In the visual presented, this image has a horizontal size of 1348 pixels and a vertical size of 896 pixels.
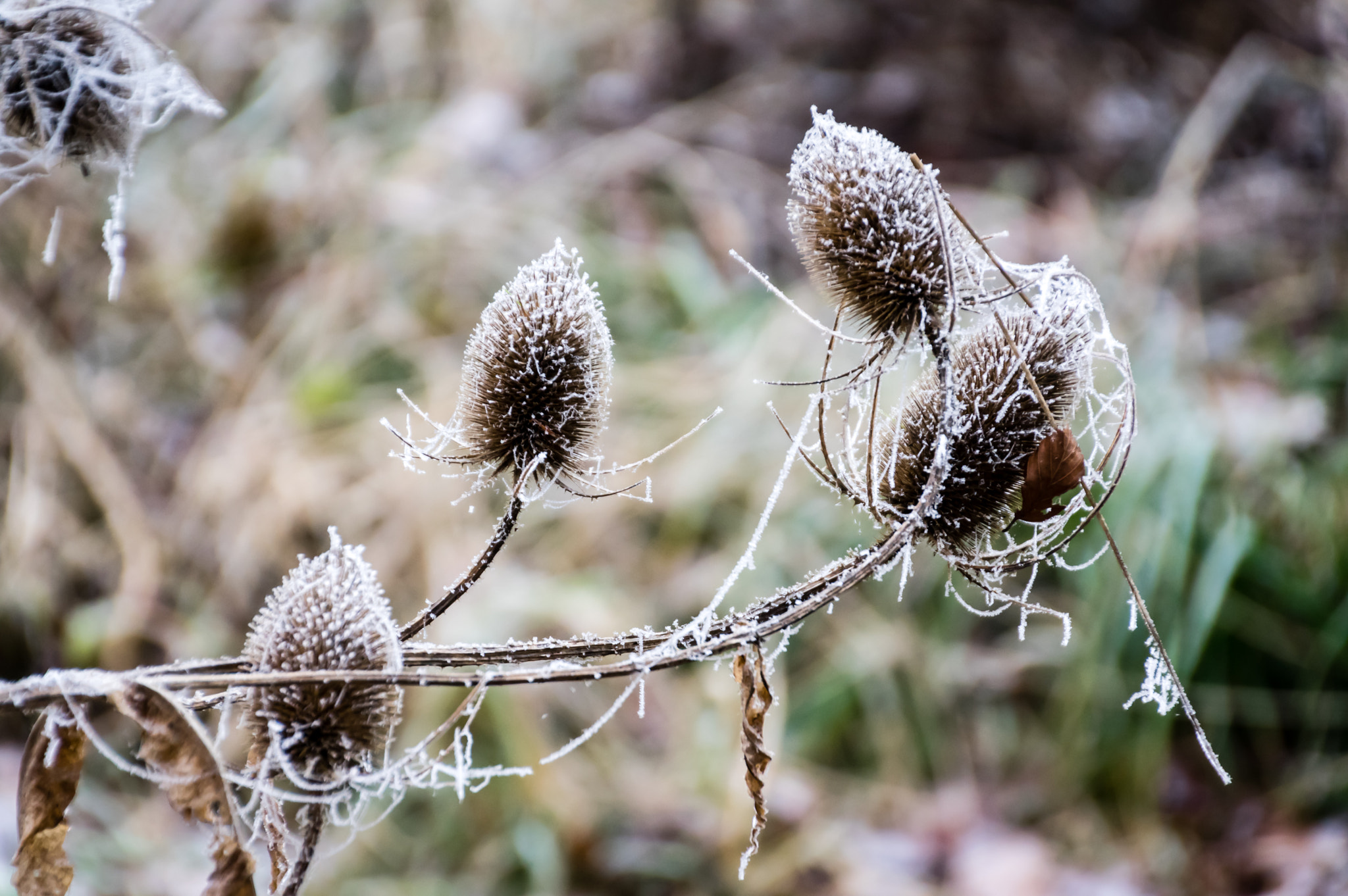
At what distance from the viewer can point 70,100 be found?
57 cm

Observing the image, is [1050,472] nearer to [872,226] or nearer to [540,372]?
[872,226]

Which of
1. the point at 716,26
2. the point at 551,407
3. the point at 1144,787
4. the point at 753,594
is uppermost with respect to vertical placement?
the point at 551,407

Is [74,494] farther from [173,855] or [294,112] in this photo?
[294,112]

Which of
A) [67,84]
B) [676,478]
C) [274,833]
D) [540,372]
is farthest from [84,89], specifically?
[676,478]

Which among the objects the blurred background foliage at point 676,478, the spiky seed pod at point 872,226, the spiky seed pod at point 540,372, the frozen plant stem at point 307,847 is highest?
the spiky seed pod at point 872,226

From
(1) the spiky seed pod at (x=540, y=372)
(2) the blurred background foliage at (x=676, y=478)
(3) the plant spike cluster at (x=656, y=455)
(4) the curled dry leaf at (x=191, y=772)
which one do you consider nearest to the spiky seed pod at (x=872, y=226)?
(3) the plant spike cluster at (x=656, y=455)

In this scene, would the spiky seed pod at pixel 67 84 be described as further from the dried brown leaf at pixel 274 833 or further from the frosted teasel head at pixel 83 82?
the dried brown leaf at pixel 274 833

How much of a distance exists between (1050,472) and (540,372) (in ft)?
0.94

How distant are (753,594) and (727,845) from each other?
0.58 meters

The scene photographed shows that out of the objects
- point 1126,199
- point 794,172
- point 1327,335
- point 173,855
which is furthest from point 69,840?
point 1126,199

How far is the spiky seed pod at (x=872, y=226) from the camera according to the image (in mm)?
534

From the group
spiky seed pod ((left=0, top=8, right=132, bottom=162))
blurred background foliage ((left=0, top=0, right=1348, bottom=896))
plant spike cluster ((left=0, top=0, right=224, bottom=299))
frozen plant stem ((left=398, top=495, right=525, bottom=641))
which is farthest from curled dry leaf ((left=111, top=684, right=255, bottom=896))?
blurred background foliage ((left=0, top=0, right=1348, bottom=896))

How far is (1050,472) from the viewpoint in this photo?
0.54 meters

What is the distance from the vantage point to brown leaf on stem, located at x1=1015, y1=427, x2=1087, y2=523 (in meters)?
0.53
